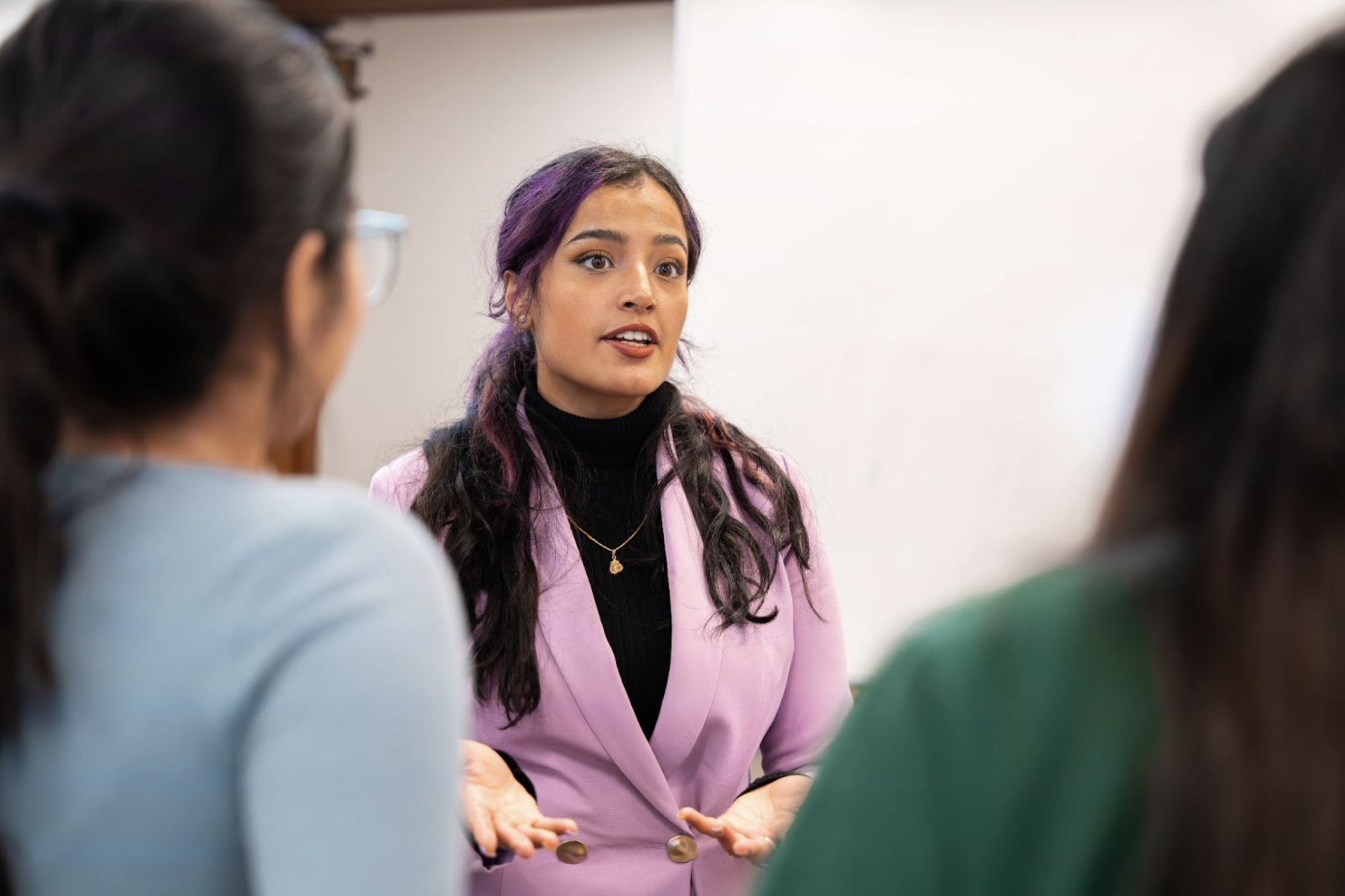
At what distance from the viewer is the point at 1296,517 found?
1.65ft

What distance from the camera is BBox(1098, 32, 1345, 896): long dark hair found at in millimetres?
493

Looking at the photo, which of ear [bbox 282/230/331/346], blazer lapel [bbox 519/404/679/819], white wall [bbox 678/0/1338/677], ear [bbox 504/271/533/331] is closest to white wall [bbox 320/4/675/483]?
white wall [bbox 678/0/1338/677]

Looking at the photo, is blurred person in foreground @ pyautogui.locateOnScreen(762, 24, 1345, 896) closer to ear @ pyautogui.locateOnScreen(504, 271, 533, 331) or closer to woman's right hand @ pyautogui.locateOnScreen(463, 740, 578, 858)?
woman's right hand @ pyautogui.locateOnScreen(463, 740, 578, 858)

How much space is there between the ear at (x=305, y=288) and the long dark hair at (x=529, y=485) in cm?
90

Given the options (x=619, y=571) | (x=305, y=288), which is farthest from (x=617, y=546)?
(x=305, y=288)

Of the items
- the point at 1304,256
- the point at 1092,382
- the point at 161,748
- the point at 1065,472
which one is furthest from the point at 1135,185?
the point at 161,748

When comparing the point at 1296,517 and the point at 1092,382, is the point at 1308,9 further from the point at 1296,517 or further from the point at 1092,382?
the point at 1296,517

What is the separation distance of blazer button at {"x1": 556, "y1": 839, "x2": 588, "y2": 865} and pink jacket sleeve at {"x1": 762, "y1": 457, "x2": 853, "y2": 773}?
1.03ft

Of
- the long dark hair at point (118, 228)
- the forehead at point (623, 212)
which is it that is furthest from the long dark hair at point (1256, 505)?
the forehead at point (623, 212)

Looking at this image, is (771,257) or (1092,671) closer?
(1092,671)

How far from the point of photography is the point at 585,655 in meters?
1.61

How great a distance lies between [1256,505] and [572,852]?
3.77ft

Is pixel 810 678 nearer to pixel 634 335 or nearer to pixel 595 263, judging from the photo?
pixel 634 335

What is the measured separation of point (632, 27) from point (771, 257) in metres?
1.38
